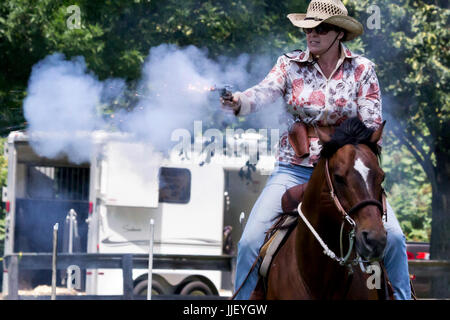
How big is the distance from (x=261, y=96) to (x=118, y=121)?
26.0ft

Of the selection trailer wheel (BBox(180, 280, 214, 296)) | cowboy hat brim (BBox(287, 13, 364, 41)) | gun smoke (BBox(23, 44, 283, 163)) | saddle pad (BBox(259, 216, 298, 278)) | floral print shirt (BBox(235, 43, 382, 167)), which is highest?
gun smoke (BBox(23, 44, 283, 163))

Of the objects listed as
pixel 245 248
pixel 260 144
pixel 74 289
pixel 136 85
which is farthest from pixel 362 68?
pixel 74 289

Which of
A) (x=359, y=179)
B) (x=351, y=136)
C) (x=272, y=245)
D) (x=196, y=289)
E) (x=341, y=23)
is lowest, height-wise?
(x=196, y=289)

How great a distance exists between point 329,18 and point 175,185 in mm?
10026

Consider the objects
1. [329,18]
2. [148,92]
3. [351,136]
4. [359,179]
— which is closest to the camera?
[359,179]

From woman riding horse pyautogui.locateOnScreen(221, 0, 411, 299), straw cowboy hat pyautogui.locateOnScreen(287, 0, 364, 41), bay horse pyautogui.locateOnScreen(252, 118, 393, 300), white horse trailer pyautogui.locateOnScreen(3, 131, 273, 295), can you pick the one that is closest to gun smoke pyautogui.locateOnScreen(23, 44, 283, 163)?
white horse trailer pyautogui.locateOnScreen(3, 131, 273, 295)

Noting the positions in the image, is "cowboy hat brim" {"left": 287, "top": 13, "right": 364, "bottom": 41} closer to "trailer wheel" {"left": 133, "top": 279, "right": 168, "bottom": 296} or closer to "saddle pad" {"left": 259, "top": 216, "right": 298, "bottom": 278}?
"saddle pad" {"left": 259, "top": 216, "right": 298, "bottom": 278}

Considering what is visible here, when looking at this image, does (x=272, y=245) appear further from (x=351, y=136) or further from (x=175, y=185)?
(x=175, y=185)

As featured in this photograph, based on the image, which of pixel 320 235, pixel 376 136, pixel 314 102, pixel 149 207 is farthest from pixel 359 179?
pixel 149 207

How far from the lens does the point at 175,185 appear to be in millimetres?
14711

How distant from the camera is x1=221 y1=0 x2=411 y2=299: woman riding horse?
4.82 meters

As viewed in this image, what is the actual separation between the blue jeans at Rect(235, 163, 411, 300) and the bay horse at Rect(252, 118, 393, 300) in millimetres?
136

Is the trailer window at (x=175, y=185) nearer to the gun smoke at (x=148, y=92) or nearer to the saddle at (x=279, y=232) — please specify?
the gun smoke at (x=148, y=92)

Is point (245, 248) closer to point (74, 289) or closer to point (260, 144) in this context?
point (260, 144)
